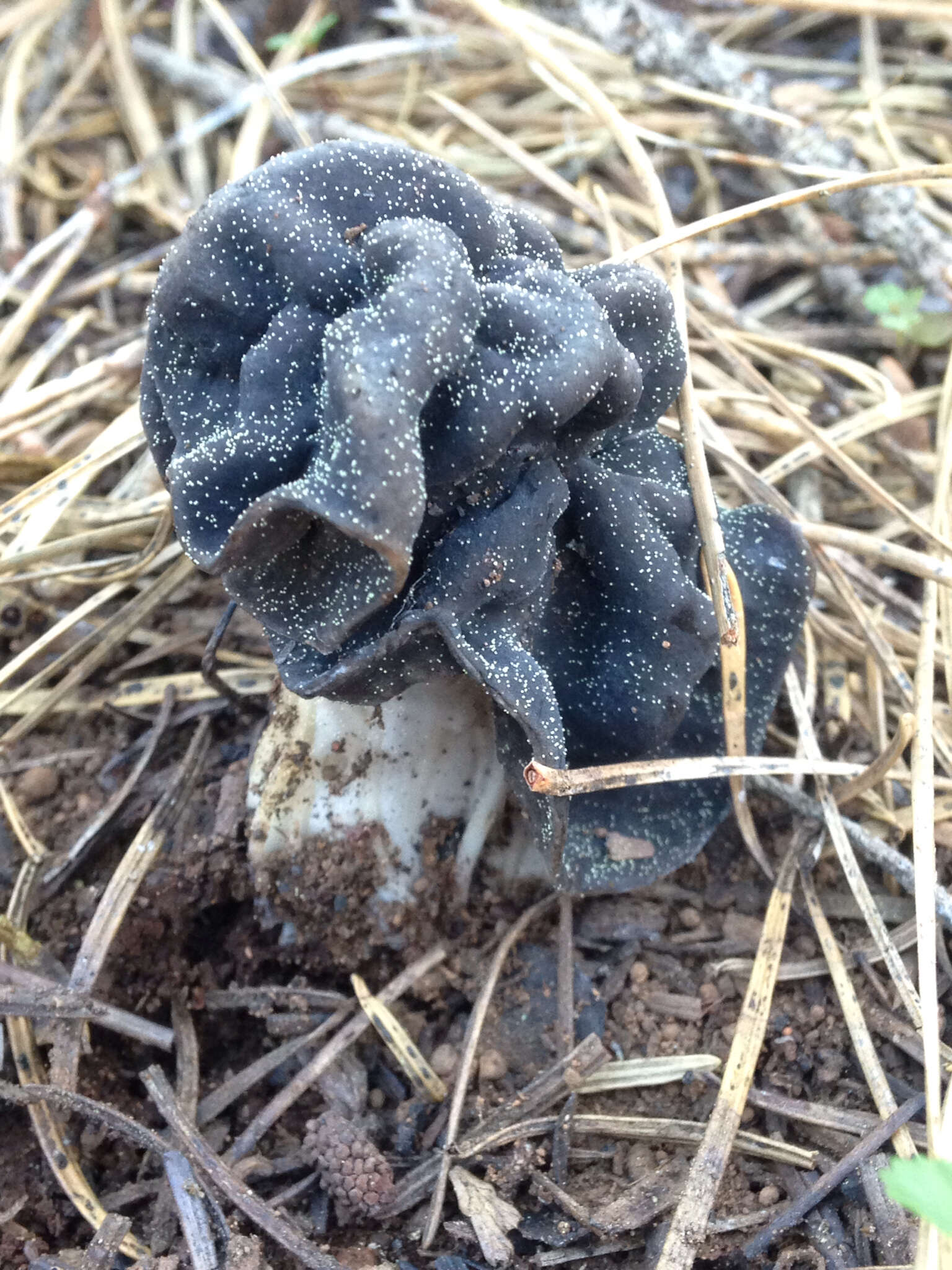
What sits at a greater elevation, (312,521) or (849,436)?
(312,521)

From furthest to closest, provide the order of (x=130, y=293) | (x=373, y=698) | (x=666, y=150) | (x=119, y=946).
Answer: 1. (x=666, y=150)
2. (x=130, y=293)
3. (x=119, y=946)
4. (x=373, y=698)

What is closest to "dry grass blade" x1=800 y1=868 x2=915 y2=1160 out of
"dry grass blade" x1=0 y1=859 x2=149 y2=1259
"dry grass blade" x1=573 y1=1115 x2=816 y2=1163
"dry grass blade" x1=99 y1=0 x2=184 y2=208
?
"dry grass blade" x1=573 y1=1115 x2=816 y2=1163

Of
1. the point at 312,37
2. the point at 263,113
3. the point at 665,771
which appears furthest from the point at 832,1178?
the point at 312,37

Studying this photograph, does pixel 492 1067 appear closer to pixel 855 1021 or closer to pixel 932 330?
pixel 855 1021

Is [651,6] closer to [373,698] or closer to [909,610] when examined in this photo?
[909,610]

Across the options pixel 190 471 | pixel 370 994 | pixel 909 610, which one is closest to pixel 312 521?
pixel 190 471

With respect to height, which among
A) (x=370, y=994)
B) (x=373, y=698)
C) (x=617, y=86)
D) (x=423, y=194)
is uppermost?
(x=423, y=194)

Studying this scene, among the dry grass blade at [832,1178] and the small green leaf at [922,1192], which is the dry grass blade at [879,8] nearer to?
the dry grass blade at [832,1178]

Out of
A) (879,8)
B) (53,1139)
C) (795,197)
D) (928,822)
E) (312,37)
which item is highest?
(312,37)
